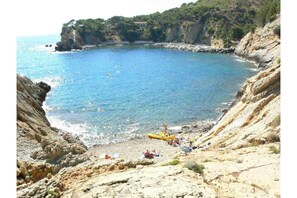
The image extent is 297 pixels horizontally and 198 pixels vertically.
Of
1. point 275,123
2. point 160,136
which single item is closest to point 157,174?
point 275,123

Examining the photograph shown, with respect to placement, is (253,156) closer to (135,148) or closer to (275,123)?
(275,123)

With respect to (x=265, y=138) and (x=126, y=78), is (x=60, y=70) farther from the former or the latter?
(x=265, y=138)

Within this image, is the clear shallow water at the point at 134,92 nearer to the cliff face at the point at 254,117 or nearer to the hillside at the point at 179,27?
the cliff face at the point at 254,117

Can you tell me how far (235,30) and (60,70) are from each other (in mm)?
62257

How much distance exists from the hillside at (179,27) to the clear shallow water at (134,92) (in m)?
33.5

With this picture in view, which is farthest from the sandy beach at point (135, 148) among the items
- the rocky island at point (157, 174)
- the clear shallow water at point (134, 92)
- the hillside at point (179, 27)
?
the hillside at point (179, 27)

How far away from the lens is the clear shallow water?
45219mm

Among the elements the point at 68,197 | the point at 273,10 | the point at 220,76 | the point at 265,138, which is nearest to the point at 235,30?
the point at 273,10

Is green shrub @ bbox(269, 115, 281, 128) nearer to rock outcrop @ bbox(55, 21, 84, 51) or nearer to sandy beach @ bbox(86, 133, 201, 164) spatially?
sandy beach @ bbox(86, 133, 201, 164)

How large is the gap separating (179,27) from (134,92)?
102m

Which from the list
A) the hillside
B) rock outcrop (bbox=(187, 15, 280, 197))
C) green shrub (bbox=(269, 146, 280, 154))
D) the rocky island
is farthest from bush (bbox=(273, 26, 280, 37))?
green shrub (bbox=(269, 146, 280, 154))

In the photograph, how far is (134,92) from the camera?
63312 mm

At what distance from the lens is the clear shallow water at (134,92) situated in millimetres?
45219
